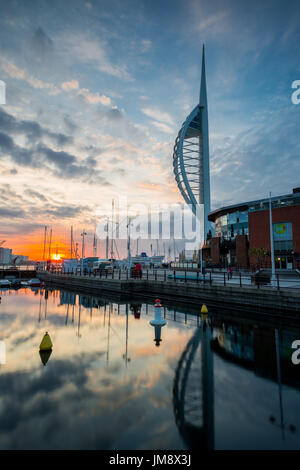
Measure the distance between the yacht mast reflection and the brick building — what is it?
124ft

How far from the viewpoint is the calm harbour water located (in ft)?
17.0

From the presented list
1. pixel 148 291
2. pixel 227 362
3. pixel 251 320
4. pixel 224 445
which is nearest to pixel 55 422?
pixel 224 445

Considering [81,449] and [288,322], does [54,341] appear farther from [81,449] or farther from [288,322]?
[288,322]

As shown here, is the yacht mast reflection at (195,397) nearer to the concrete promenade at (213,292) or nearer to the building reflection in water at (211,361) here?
the building reflection in water at (211,361)

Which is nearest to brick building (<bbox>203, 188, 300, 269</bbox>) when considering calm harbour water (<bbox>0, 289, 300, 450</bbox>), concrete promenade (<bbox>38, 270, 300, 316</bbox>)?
concrete promenade (<bbox>38, 270, 300, 316</bbox>)

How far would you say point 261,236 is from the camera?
157 feet

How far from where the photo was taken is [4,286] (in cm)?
4762

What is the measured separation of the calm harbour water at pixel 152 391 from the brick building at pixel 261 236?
3427 centimetres

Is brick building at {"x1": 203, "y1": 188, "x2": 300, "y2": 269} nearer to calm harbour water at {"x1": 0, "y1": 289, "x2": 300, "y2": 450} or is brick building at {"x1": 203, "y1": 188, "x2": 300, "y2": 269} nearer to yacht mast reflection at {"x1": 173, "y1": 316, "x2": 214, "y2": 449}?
calm harbour water at {"x1": 0, "y1": 289, "x2": 300, "y2": 450}

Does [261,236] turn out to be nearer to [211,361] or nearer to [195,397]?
[211,361]

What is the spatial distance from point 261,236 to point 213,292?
30.7m

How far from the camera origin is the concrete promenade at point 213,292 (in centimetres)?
1741

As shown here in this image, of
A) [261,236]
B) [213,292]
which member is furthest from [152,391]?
[261,236]
